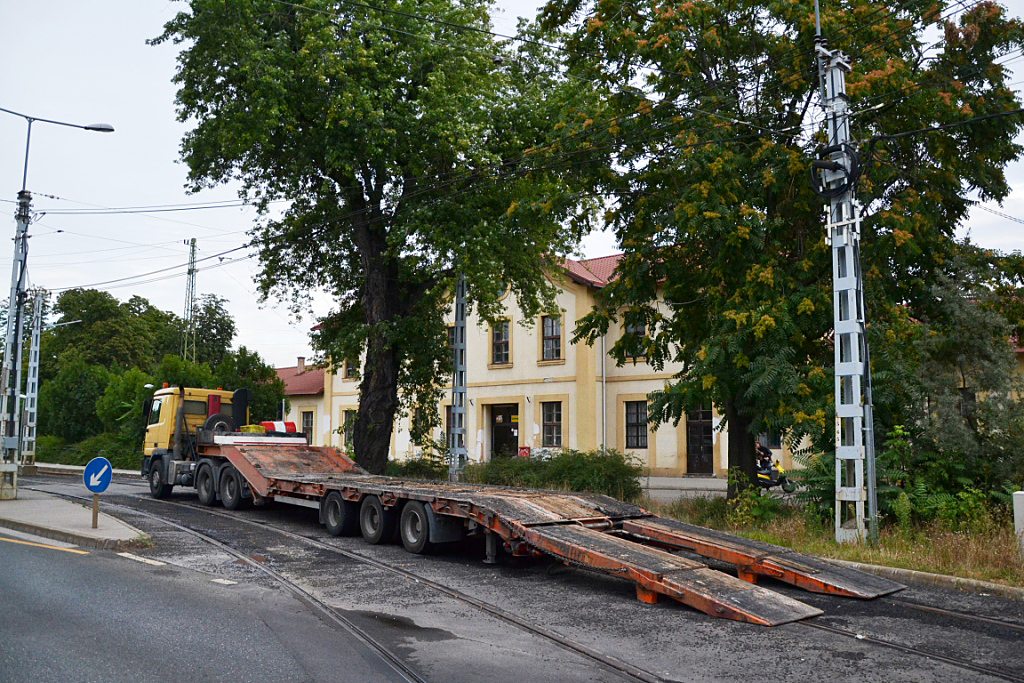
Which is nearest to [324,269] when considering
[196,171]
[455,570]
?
[196,171]

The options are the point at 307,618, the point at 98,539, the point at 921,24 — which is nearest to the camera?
the point at 307,618

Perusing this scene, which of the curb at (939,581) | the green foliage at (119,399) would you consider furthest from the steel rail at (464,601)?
the green foliage at (119,399)

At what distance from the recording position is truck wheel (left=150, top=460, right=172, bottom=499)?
66.3 feet

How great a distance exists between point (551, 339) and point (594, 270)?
3.47m

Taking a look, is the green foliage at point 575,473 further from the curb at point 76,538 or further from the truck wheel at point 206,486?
the curb at point 76,538

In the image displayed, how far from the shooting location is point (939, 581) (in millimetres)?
9852

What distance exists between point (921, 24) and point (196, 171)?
1588 centimetres

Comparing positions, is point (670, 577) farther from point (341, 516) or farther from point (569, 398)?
point (569, 398)

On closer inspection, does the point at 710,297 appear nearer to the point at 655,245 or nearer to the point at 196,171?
the point at 655,245

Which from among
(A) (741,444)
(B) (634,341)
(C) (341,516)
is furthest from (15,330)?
(A) (741,444)

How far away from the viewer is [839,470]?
12.3 meters

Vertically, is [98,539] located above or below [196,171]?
below

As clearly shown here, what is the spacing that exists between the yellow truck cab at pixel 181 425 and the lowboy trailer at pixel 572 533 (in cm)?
299

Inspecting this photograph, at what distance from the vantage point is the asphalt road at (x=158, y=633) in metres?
5.98
